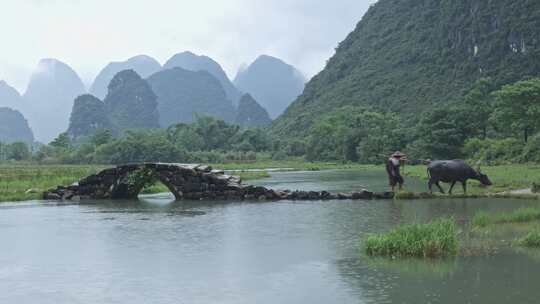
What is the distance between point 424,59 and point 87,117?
7494 centimetres

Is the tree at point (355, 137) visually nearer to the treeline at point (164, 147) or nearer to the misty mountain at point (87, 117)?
the treeline at point (164, 147)

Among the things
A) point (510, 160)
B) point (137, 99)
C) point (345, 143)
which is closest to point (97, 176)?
point (510, 160)

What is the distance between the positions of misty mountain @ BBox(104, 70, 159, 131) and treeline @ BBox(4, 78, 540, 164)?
2212 inches

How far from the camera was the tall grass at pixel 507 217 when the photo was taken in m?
14.1

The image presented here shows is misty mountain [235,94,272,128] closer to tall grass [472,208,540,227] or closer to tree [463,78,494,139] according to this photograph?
tree [463,78,494,139]

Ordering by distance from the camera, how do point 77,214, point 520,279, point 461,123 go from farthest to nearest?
1. point 461,123
2. point 77,214
3. point 520,279

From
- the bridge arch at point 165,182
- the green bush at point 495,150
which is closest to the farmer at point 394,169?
the bridge arch at point 165,182

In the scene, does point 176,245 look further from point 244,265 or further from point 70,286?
point 70,286

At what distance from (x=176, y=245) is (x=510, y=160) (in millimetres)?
35893

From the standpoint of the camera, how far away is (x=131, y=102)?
158m

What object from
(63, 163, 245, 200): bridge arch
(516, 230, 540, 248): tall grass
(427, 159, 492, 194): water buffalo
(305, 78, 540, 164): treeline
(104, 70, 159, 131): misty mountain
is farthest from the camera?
A: (104, 70, 159, 131): misty mountain

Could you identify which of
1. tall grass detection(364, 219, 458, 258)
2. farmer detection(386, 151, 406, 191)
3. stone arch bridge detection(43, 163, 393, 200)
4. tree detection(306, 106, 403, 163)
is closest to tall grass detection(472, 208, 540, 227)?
tall grass detection(364, 219, 458, 258)

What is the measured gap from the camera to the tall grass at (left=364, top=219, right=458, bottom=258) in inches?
423

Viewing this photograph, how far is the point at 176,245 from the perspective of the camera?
1270 centimetres
